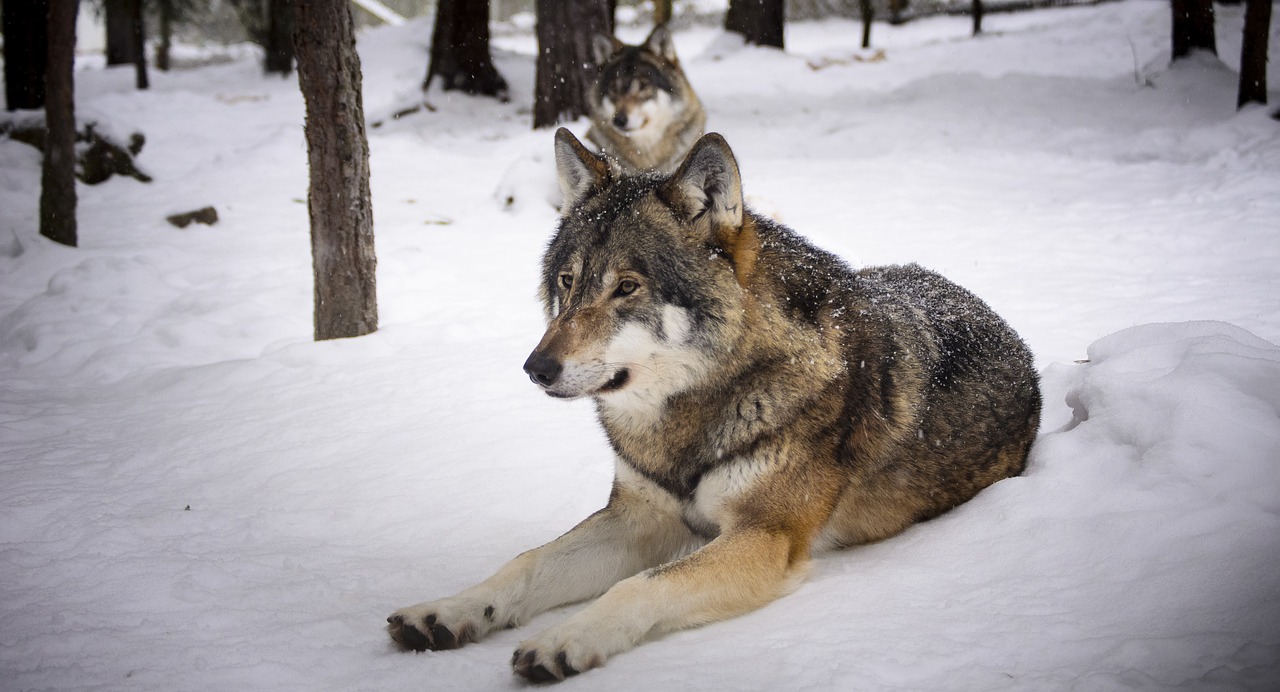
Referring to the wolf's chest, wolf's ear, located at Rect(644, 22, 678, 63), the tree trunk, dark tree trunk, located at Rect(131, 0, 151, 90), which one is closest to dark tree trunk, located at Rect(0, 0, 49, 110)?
dark tree trunk, located at Rect(131, 0, 151, 90)

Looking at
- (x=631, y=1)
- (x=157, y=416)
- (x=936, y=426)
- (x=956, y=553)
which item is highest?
(x=631, y=1)

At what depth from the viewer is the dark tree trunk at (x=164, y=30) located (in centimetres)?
1780

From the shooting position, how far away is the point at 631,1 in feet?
111

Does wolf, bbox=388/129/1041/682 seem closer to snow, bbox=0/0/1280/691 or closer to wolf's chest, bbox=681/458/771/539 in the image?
wolf's chest, bbox=681/458/771/539

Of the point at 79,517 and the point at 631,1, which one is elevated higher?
the point at 631,1

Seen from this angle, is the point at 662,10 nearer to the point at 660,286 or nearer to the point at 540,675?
the point at 660,286

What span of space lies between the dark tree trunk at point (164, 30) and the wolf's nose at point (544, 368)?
1947 cm

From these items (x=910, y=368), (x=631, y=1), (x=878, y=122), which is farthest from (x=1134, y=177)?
(x=631, y=1)

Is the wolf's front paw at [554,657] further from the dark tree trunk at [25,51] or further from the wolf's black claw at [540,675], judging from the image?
the dark tree trunk at [25,51]

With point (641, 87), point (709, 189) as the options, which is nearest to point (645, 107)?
point (641, 87)

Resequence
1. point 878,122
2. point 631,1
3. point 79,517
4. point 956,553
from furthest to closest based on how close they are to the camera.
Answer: point 631,1, point 878,122, point 79,517, point 956,553

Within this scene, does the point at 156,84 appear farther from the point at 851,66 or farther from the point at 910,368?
the point at 910,368

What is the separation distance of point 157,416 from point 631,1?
32744 mm

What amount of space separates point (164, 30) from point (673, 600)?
26.4m
